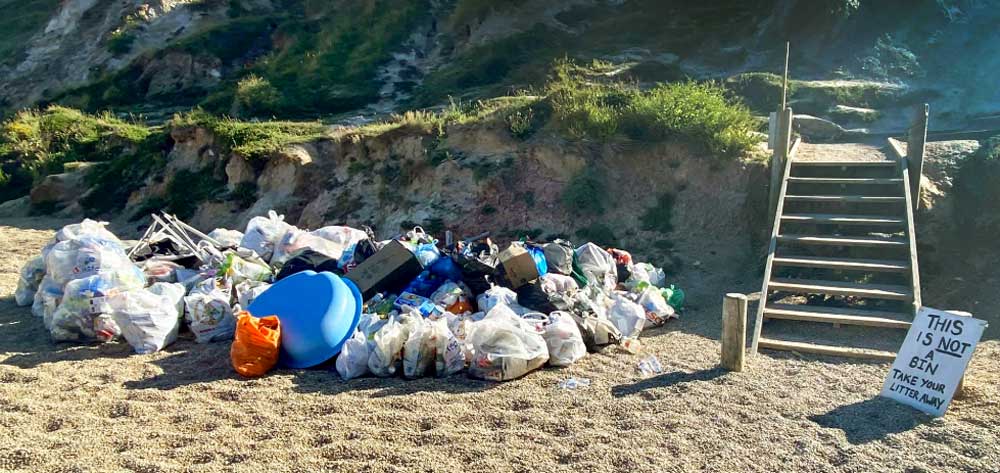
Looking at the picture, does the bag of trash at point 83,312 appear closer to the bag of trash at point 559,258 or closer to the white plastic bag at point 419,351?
the white plastic bag at point 419,351

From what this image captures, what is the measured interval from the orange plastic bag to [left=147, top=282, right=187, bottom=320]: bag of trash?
1.33 m

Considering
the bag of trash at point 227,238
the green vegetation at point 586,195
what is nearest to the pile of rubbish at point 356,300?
the bag of trash at point 227,238

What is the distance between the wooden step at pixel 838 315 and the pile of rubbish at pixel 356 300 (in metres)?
→ 1.04

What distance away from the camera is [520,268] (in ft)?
21.3

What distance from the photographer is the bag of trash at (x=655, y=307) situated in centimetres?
681

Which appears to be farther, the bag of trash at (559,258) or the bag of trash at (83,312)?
the bag of trash at (559,258)

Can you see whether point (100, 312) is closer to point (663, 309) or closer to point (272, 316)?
point (272, 316)

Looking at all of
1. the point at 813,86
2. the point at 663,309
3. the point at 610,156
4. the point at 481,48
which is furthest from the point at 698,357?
the point at 481,48

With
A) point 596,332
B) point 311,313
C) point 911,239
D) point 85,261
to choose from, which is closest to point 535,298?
point 596,332

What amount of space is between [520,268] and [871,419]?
3099mm

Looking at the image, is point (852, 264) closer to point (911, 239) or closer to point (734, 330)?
point (911, 239)

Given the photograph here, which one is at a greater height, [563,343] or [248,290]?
[563,343]

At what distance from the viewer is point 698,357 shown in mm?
5777

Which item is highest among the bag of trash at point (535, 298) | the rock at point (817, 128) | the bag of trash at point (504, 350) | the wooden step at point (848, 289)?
the rock at point (817, 128)
